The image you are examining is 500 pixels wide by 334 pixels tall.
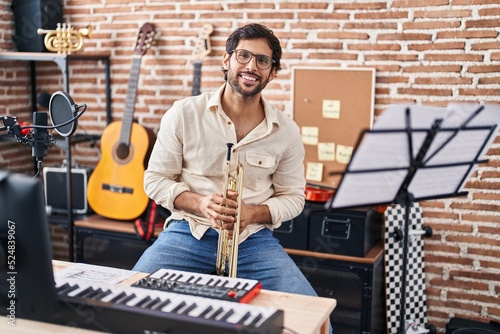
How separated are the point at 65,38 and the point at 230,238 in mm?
2051

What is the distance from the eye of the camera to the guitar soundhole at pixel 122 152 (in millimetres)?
3877

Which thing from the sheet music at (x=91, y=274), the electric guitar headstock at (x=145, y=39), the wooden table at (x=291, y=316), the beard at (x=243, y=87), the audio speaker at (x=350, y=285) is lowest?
the audio speaker at (x=350, y=285)

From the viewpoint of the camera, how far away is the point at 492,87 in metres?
3.35

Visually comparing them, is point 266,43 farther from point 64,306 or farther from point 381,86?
point 64,306

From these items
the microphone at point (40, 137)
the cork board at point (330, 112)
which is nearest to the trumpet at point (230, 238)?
the microphone at point (40, 137)

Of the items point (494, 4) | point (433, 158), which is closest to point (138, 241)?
point (433, 158)

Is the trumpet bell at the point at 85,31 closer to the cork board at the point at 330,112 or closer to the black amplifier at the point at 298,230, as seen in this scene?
the cork board at the point at 330,112

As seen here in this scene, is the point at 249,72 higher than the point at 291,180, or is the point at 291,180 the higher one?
the point at 249,72

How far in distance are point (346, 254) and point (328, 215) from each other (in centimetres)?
23

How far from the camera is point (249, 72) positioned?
2652mm

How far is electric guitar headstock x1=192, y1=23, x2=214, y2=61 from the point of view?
385 centimetres

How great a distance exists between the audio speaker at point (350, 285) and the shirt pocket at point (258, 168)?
2.48ft

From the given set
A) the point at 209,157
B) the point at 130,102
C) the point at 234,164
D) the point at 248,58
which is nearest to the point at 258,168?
the point at 234,164

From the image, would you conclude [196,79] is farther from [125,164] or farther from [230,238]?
[230,238]
